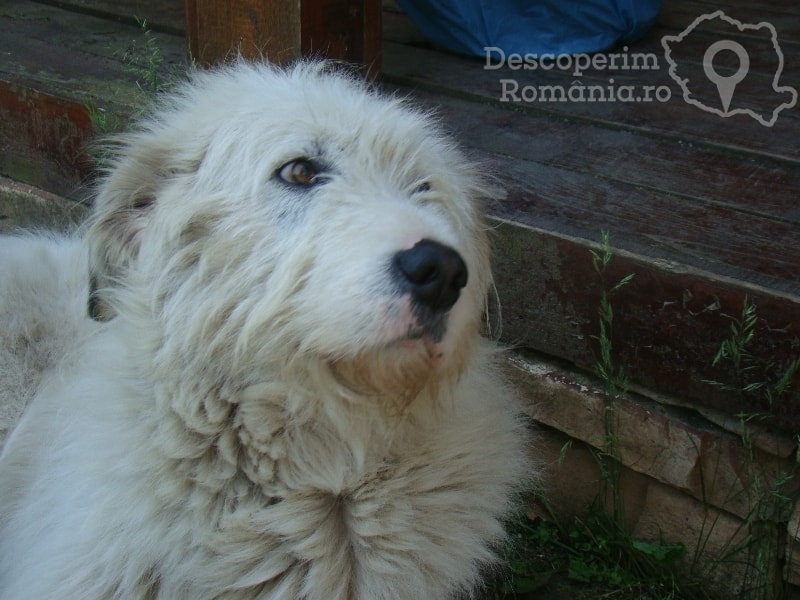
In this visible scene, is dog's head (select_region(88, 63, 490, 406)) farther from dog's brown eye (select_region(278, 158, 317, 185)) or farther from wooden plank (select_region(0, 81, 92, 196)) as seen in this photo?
wooden plank (select_region(0, 81, 92, 196))

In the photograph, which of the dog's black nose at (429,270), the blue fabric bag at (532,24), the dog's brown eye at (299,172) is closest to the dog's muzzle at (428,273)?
the dog's black nose at (429,270)

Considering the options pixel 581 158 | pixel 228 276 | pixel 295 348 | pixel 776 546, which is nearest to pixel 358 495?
pixel 295 348

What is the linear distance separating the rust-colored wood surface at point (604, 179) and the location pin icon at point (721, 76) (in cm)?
7

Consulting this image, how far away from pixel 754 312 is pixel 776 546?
0.74 m

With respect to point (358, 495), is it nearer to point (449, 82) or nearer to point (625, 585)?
point (625, 585)

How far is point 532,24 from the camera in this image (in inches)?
185

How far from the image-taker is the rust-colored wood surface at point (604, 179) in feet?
9.36

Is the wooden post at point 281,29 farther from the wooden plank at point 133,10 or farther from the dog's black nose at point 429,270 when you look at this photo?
the dog's black nose at point 429,270

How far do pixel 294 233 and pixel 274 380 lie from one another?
343mm

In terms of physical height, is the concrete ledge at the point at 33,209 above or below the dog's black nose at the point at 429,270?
below

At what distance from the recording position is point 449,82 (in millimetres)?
4363

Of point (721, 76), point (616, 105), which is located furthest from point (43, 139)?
point (721, 76)

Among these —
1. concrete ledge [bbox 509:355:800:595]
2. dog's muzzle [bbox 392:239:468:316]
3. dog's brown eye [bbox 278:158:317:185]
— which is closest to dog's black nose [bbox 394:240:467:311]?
dog's muzzle [bbox 392:239:468:316]

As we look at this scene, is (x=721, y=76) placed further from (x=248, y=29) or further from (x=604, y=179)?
(x=248, y=29)
